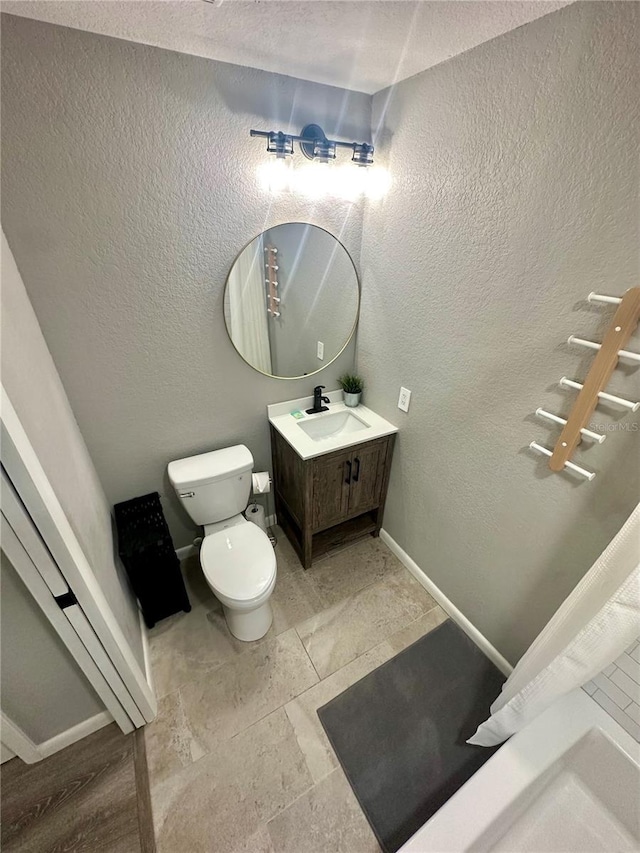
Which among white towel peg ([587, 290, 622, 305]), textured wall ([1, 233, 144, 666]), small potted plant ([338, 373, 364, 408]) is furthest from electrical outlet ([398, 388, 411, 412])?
textured wall ([1, 233, 144, 666])

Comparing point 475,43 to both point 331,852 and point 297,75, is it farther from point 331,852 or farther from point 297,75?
point 331,852

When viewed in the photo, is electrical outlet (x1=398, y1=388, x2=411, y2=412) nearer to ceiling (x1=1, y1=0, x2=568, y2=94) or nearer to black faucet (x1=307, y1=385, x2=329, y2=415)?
black faucet (x1=307, y1=385, x2=329, y2=415)

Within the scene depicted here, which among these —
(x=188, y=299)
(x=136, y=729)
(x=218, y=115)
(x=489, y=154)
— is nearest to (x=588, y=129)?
(x=489, y=154)

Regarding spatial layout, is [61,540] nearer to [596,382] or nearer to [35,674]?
[35,674]

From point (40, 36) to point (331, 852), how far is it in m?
2.70

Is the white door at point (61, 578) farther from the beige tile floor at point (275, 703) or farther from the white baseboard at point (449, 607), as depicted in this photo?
the white baseboard at point (449, 607)

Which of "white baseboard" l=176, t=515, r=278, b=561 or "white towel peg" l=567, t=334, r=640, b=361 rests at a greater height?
"white towel peg" l=567, t=334, r=640, b=361

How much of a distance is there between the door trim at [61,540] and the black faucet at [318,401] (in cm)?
128

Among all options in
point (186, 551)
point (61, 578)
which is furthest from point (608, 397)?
point (186, 551)

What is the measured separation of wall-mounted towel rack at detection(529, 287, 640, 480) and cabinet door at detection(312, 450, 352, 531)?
90 cm

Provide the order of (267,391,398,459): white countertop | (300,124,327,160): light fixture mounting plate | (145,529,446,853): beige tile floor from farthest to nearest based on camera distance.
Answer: (267,391,398,459): white countertop → (300,124,327,160): light fixture mounting plate → (145,529,446,853): beige tile floor

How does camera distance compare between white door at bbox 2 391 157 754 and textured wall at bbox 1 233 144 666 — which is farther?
textured wall at bbox 1 233 144 666

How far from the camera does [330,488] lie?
1785 mm

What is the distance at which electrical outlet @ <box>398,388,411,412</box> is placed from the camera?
1679 mm
